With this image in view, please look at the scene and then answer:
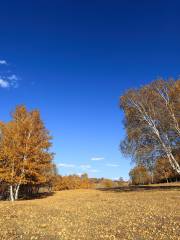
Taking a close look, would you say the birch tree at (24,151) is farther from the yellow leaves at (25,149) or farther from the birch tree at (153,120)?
the birch tree at (153,120)

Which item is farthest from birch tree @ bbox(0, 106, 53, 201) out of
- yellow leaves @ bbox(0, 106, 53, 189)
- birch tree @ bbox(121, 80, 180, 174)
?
birch tree @ bbox(121, 80, 180, 174)

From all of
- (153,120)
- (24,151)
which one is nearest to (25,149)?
(24,151)

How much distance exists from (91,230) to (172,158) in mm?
20188

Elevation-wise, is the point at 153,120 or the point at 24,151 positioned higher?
the point at 153,120

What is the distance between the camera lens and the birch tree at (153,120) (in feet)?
104

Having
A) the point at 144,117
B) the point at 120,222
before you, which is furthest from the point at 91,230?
the point at 144,117

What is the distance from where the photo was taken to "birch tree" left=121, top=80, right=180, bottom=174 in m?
31.8

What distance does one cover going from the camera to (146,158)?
32219 millimetres

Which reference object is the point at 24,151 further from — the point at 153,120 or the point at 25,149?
the point at 153,120

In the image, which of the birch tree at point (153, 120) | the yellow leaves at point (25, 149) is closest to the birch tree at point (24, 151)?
the yellow leaves at point (25, 149)

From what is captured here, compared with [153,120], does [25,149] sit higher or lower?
lower

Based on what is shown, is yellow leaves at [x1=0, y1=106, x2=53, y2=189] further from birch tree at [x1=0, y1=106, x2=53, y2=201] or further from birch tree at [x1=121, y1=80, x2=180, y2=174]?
birch tree at [x1=121, y1=80, x2=180, y2=174]

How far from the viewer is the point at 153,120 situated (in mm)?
33000

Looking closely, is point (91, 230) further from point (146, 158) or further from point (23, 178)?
point (23, 178)
